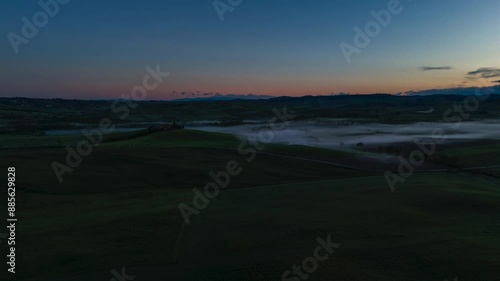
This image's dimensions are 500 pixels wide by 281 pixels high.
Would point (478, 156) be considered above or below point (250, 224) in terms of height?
below

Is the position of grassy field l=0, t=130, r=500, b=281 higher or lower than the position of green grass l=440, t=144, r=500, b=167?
higher

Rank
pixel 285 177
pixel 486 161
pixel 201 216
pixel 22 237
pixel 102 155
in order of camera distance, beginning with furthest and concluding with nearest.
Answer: pixel 486 161
pixel 102 155
pixel 285 177
pixel 201 216
pixel 22 237

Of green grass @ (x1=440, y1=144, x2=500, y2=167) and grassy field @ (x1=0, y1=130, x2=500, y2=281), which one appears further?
green grass @ (x1=440, y1=144, x2=500, y2=167)

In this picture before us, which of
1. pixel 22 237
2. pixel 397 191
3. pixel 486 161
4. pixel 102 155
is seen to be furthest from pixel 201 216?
pixel 486 161

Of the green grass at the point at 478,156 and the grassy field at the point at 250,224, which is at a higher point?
the grassy field at the point at 250,224

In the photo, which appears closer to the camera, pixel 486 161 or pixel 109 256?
pixel 109 256

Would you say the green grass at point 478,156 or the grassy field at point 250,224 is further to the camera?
the green grass at point 478,156

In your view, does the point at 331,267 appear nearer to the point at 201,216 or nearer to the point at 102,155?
the point at 201,216

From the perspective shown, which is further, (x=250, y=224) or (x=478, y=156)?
(x=478, y=156)
